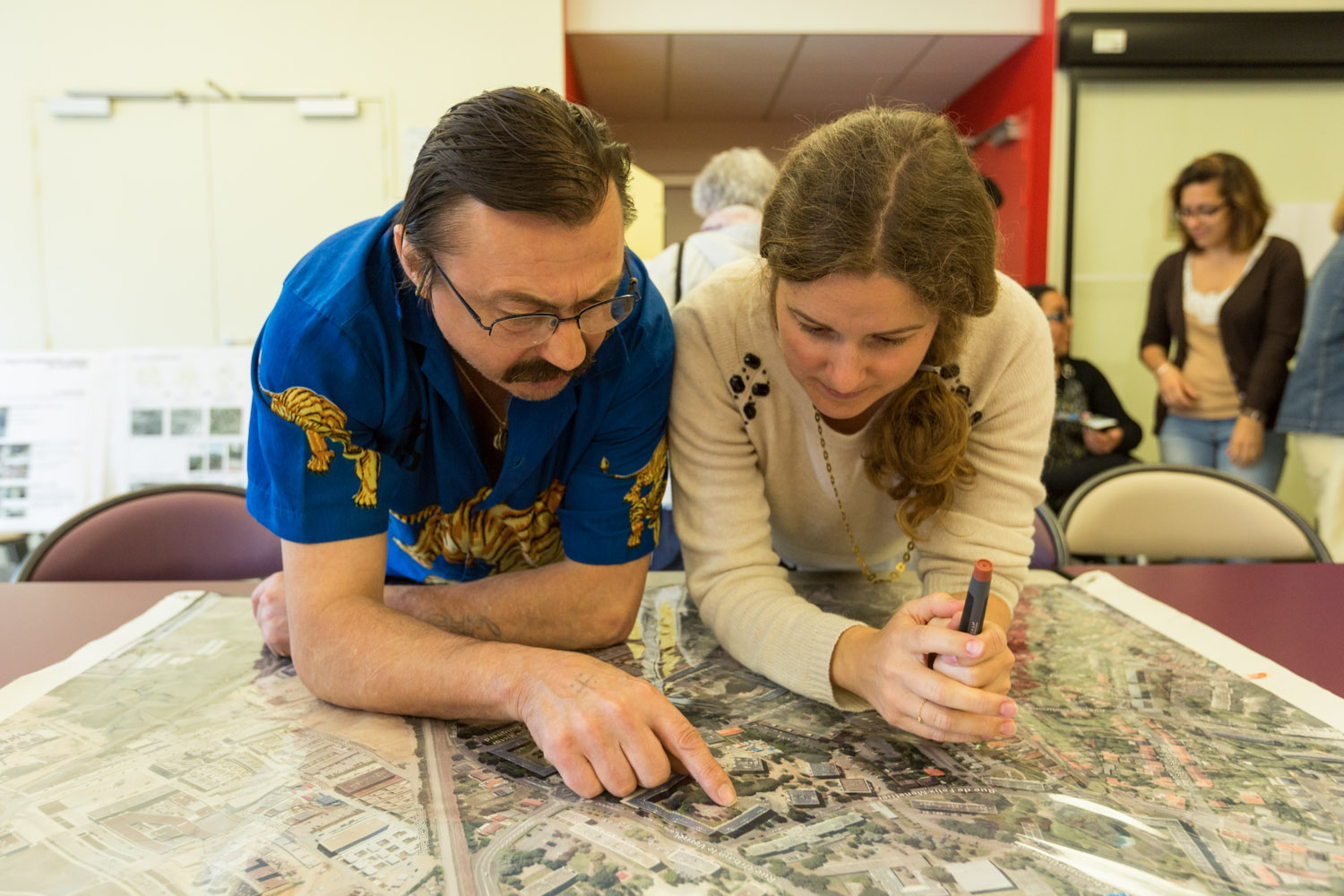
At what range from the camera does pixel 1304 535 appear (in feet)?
5.15

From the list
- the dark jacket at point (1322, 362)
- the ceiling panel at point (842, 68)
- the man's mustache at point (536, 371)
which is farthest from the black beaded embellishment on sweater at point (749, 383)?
the ceiling panel at point (842, 68)

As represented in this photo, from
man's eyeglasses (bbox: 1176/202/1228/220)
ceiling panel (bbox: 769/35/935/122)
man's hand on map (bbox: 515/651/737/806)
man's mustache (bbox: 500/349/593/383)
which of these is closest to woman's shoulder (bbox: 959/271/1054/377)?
man's mustache (bbox: 500/349/593/383)

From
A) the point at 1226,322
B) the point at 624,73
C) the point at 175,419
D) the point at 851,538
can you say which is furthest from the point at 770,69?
the point at 851,538

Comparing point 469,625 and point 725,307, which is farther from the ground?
point 725,307

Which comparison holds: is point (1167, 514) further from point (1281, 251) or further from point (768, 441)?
point (1281, 251)

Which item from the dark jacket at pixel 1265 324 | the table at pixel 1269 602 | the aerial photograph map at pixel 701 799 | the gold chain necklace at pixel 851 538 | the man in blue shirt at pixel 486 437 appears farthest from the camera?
the dark jacket at pixel 1265 324

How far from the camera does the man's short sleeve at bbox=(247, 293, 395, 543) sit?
2.96 feet

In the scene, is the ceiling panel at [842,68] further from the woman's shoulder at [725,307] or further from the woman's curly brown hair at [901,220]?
the woman's curly brown hair at [901,220]

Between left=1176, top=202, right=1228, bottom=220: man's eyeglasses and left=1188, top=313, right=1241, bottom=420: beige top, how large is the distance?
340 mm

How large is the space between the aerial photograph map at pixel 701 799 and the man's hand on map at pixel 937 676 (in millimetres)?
28

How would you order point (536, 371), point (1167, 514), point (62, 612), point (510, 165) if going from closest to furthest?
point (510, 165) < point (536, 371) < point (62, 612) < point (1167, 514)

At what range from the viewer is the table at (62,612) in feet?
3.35

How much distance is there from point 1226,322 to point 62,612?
10.2 ft

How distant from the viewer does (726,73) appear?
4.61 metres
